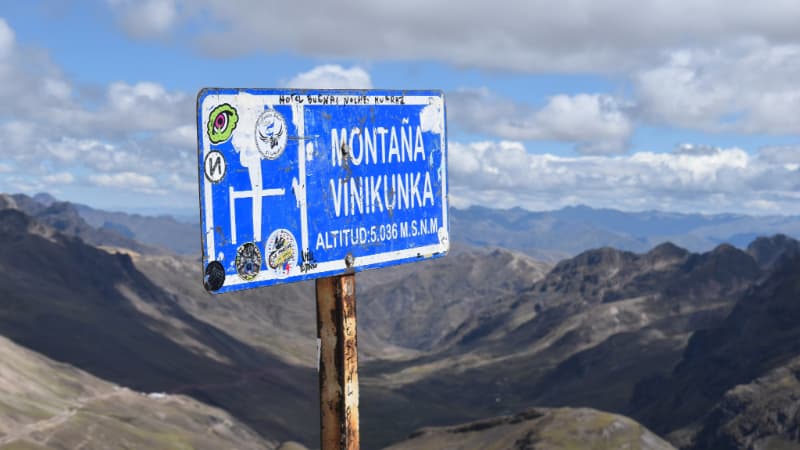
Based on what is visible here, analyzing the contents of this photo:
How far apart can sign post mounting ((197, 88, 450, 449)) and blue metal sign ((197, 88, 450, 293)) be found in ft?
0.04

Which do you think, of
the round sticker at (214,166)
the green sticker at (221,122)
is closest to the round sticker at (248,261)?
the round sticker at (214,166)

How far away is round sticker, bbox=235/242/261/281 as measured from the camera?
8.07 meters

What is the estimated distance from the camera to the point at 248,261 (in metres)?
8.13

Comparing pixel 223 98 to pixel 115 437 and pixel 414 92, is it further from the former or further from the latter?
pixel 115 437

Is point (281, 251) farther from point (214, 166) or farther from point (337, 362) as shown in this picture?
point (337, 362)

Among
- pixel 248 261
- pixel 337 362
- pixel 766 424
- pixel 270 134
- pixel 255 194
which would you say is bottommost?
pixel 766 424

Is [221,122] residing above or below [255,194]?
above

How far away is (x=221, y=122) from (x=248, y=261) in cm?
131

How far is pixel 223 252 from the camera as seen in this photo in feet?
26.0

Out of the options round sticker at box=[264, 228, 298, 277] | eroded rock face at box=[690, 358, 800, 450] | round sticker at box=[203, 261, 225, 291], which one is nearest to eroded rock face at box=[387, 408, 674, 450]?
eroded rock face at box=[690, 358, 800, 450]

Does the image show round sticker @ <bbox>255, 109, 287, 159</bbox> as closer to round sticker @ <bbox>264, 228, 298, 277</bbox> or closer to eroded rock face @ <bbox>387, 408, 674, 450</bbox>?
round sticker @ <bbox>264, 228, 298, 277</bbox>

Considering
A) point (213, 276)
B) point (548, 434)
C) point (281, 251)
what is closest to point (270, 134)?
point (281, 251)

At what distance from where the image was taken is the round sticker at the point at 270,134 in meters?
8.27

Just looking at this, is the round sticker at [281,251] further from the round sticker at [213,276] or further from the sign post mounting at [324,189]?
the round sticker at [213,276]
